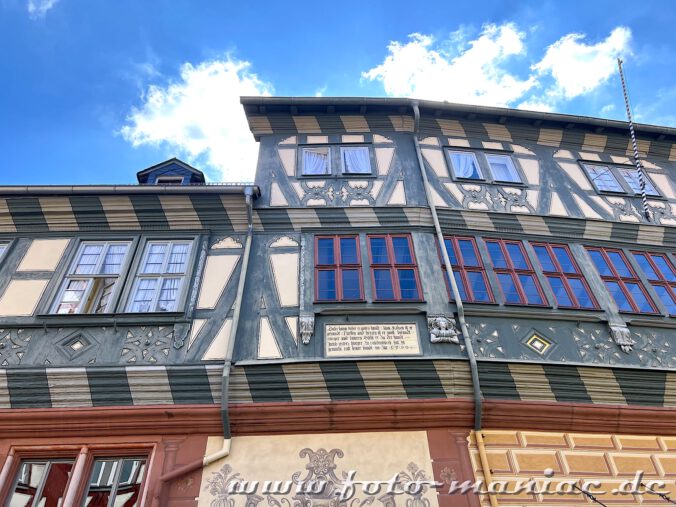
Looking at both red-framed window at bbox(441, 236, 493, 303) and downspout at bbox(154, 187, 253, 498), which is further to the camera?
red-framed window at bbox(441, 236, 493, 303)

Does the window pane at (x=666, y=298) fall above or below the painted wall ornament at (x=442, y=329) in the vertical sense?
above

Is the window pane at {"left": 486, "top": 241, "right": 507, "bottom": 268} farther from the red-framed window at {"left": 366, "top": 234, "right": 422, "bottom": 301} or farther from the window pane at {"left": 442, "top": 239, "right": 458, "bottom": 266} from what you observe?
the red-framed window at {"left": 366, "top": 234, "right": 422, "bottom": 301}

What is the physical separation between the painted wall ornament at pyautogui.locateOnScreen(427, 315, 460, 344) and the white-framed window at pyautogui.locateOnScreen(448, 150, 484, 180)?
3938 millimetres

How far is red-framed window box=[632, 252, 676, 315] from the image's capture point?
360 inches

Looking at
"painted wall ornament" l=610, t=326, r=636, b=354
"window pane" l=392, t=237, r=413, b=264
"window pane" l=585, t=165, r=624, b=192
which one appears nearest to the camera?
"painted wall ornament" l=610, t=326, r=636, b=354

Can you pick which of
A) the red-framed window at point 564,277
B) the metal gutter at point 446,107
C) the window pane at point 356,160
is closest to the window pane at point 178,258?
the window pane at point 356,160

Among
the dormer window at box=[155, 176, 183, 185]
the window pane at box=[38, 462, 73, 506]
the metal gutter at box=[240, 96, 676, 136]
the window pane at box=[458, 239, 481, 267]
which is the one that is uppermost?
the metal gutter at box=[240, 96, 676, 136]

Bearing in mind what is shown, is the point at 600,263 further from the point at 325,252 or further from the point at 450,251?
the point at 325,252

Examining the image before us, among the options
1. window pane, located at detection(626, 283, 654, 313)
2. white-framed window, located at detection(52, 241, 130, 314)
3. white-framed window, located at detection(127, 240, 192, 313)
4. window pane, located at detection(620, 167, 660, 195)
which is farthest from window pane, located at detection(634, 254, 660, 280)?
white-framed window, located at detection(52, 241, 130, 314)

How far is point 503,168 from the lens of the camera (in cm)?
1136

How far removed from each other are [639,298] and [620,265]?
825 mm

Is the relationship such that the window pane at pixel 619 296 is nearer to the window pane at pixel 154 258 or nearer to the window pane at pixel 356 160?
the window pane at pixel 356 160

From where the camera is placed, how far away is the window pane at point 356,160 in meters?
10.8

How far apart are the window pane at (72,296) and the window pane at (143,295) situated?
2.94 feet
